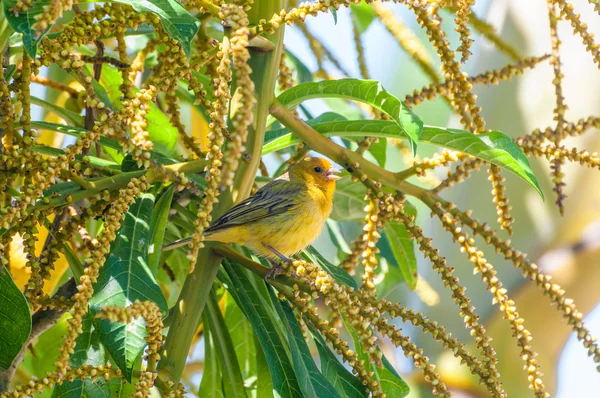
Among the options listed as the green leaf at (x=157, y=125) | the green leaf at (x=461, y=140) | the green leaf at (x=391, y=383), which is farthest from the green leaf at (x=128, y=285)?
the green leaf at (x=157, y=125)

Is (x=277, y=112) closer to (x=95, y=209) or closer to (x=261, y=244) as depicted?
(x=95, y=209)

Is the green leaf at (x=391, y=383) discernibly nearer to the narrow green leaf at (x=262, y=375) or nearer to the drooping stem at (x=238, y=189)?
the narrow green leaf at (x=262, y=375)

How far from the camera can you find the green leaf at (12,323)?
1449 mm

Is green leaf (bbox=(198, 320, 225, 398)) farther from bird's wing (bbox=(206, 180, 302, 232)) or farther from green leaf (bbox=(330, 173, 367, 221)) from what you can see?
green leaf (bbox=(330, 173, 367, 221))

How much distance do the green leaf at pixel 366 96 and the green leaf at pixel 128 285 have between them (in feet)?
1.38

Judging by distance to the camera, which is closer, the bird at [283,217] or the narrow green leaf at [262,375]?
the narrow green leaf at [262,375]

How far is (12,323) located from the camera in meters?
1.46

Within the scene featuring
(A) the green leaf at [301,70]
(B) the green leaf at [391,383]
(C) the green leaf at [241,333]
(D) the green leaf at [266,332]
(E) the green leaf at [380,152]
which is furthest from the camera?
(A) the green leaf at [301,70]

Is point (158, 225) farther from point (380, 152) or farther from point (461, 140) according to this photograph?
point (380, 152)

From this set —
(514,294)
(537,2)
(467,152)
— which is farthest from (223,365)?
(537,2)

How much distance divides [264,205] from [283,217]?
0.12 meters

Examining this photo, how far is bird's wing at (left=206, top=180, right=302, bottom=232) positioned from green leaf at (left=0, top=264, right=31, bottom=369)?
0.50 meters

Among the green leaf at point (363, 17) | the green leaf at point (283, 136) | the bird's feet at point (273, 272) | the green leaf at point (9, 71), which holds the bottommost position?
the bird's feet at point (273, 272)

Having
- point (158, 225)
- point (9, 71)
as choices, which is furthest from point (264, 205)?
point (9, 71)
